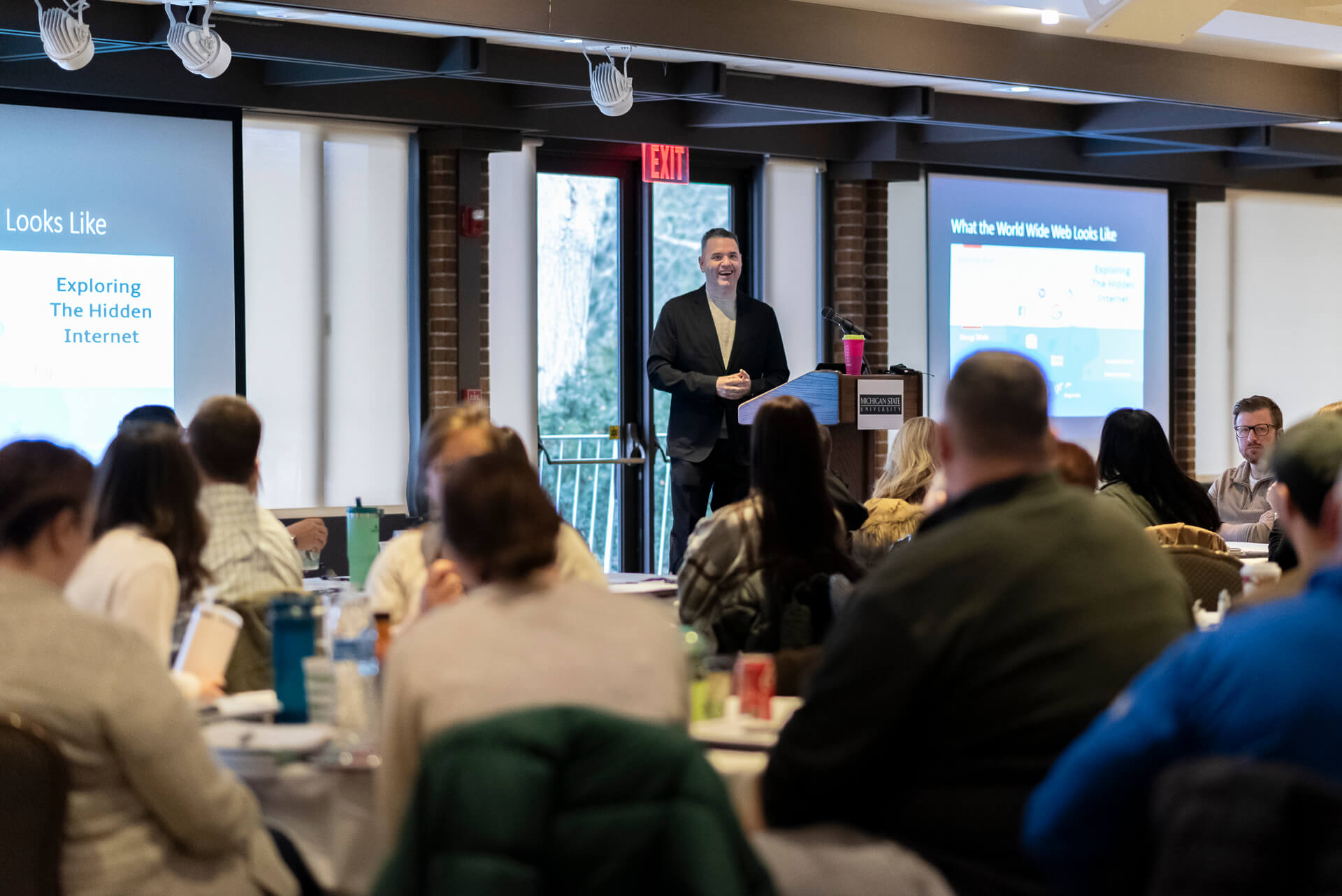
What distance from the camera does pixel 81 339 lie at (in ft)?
21.9

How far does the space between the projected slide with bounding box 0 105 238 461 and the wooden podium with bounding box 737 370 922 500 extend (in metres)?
2.78

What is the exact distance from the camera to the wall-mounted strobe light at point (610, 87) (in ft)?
21.7

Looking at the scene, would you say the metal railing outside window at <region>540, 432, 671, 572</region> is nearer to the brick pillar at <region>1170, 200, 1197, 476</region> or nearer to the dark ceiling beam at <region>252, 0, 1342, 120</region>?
the dark ceiling beam at <region>252, 0, 1342, 120</region>

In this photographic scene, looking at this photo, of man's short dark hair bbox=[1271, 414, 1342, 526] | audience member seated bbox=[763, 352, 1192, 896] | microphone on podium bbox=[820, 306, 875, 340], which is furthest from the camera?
microphone on podium bbox=[820, 306, 875, 340]

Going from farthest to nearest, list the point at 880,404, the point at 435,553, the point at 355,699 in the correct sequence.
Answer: the point at 880,404
the point at 435,553
the point at 355,699

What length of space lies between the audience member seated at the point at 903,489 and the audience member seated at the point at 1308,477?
96.6 inches

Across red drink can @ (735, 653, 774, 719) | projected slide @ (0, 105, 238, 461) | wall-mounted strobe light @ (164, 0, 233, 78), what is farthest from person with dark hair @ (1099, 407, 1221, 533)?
projected slide @ (0, 105, 238, 461)

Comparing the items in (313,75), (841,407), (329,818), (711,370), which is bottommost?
(329,818)

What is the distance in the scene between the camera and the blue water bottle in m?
2.60

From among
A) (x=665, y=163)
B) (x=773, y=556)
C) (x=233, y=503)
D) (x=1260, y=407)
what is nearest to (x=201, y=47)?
(x=233, y=503)

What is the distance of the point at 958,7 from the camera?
6.98 m

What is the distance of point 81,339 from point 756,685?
5.12 meters

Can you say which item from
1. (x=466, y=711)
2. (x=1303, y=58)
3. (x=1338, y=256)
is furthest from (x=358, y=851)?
(x=1338, y=256)

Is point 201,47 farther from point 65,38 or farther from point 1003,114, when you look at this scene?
point 1003,114
